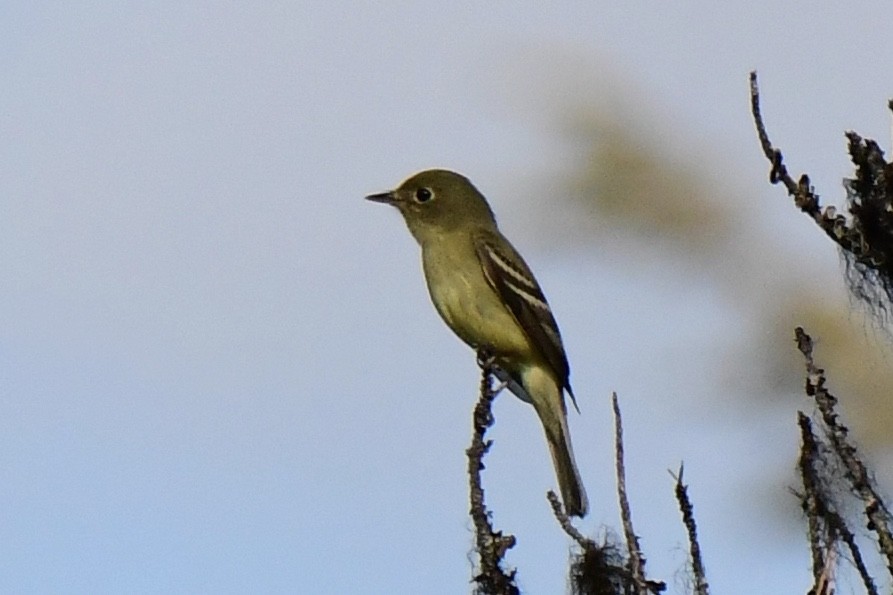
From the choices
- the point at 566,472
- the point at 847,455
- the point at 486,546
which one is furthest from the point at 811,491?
the point at 566,472

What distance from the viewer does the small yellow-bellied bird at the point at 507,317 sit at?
7562mm

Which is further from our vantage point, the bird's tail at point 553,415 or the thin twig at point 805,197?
the bird's tail at point 553,415

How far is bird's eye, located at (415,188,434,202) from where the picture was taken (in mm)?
8477

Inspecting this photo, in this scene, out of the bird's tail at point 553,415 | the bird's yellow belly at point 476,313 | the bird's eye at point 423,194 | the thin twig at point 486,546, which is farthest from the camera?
the bird's eye at point 423,194

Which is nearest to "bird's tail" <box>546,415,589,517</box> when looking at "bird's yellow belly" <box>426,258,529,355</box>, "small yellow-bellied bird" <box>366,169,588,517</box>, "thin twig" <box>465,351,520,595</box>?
"small yellow-bellied bird" <box>366,169,588,517</box>

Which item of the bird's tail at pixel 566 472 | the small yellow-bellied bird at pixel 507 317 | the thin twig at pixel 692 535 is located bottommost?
the thin twig at pixel 692 535

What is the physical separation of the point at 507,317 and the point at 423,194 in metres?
1.15

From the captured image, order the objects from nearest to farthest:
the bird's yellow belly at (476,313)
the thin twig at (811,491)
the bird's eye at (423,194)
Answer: the thin twig at (811,491) → the bird's yellow belly at (476,313) → the bird's eye at (423,194)

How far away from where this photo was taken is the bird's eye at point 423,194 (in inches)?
334

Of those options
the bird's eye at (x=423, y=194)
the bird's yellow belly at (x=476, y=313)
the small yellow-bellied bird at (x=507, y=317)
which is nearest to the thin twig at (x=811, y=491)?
the small yellow-bellied bird at (x=507, y=317)

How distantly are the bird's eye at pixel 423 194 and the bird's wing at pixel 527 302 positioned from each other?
1.82ft

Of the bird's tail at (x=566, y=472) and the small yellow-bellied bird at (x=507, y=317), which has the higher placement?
the small yellow-bellied bird at (x=507, y=317)

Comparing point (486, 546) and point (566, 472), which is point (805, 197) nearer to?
point (486, 546)

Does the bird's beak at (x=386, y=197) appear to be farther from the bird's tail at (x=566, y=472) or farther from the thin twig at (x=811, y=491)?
the thin twig at (x=811, y=491)
